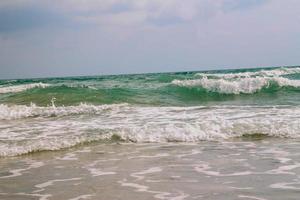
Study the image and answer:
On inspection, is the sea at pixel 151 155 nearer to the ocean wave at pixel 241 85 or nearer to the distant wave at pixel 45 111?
the distant wave at pixel 45 111

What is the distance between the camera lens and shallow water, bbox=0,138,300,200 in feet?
16.1

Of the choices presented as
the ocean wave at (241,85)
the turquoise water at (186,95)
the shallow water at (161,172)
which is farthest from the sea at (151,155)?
the ocean wave at (241,85)

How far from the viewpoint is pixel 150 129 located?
934 centimetres

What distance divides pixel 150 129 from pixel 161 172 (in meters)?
3.47

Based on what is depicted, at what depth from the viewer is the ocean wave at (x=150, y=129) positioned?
8.55 metres

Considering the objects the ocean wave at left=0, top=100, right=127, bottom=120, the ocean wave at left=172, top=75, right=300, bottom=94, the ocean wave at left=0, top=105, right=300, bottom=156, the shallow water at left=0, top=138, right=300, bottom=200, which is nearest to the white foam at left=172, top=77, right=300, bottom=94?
the ocean wave at left=172, top=75, right=300, bottom=94

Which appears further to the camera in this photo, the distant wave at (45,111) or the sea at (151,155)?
the distant wave at (45,111)

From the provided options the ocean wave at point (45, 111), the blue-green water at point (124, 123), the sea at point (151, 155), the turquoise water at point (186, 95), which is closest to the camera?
the sea at point (151, 155)

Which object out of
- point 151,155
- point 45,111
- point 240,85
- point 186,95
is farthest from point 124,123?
point 240,85

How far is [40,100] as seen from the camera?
18.0 m

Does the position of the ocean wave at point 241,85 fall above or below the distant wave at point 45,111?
above

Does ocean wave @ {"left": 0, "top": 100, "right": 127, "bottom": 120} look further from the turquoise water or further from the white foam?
the white foam

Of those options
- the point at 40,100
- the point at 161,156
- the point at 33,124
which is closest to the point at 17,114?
the point at 33,124

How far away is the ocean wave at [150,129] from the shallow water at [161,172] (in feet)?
1.61
